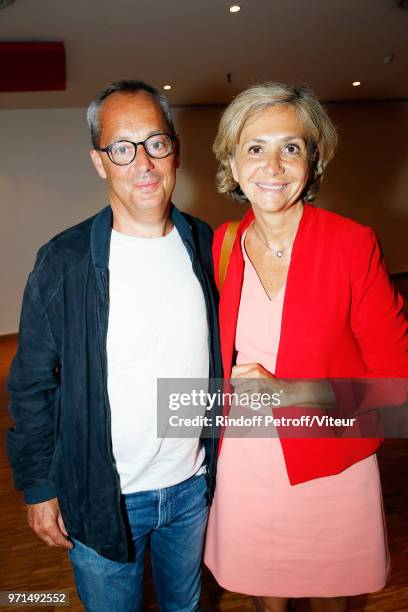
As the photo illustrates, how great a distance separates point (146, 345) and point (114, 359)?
0.11 m

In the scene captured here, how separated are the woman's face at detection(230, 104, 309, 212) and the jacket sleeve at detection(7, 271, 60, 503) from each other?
77cm

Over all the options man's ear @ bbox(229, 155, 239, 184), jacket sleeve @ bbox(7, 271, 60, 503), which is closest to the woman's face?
man's ear @ bbox(229, 155, 239, 184)

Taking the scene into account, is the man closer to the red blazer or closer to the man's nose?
the man's nose

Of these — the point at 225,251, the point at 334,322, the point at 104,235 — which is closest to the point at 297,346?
the point at 334,322

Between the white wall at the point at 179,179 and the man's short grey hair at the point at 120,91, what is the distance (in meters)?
5.74

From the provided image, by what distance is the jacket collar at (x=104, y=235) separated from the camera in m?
1.28

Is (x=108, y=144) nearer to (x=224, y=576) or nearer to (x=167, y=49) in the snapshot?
(x=224, y=576)

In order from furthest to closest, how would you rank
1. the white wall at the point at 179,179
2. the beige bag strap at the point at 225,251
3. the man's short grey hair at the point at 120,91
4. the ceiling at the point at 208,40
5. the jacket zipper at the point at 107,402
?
the white wall at the point at 179,179, the ceiling at the point at 208,40, the beige bag strap at the point at 225,251, the man's short grey hair at the point at 120,91, the jacket zipper at the point at 107,402

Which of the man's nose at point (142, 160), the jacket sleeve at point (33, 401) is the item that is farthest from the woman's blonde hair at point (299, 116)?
the jacket sleeve at point (33, 401)

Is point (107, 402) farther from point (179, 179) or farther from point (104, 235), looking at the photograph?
point (179, 179)

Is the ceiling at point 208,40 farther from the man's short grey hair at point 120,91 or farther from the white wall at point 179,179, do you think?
the man's short grey hair at point 120,91

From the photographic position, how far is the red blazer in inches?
50.2

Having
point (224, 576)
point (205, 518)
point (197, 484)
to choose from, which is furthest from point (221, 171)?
point (224, 576)

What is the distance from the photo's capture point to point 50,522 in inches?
55.2
